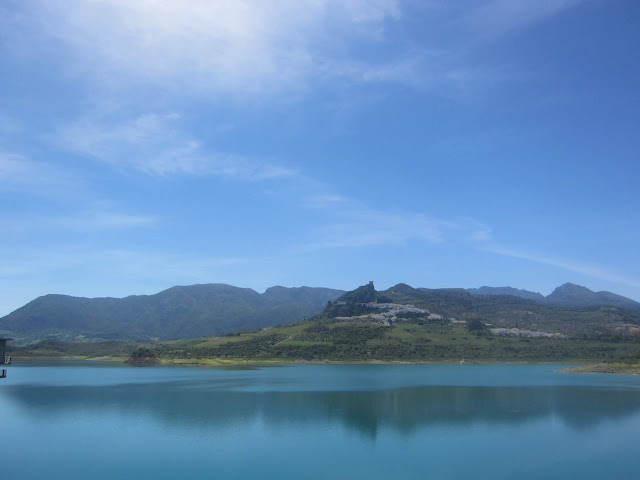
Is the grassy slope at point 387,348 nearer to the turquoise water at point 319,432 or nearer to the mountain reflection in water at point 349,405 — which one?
the mountain reflection in water at point 349,405

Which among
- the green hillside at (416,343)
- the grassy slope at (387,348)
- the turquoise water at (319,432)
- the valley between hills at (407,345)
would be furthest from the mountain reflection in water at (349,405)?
the grassy slope at (387,348)

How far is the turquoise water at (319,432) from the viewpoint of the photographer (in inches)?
1296

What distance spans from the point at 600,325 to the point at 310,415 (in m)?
164

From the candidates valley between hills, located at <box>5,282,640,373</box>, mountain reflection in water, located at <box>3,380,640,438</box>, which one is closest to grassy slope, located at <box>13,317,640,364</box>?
valley between hills, located at <box>5,282,640,373</box>

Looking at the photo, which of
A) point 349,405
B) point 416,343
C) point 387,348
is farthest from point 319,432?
point 416,343

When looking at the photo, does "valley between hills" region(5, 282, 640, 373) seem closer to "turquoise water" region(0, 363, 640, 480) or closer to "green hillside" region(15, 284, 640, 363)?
"green hillside" region(15, 284, 640, 363)

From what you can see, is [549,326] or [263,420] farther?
[549,326]

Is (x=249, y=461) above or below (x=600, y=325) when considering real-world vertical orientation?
below

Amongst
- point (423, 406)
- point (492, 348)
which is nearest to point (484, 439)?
point (423, 406)

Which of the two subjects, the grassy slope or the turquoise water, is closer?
the turquoise water

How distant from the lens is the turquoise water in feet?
108

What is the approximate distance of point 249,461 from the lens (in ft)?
114

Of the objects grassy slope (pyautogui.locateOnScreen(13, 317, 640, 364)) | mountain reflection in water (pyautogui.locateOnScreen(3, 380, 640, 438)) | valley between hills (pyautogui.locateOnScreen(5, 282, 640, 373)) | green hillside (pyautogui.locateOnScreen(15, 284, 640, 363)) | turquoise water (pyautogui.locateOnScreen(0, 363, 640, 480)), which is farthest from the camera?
green hillside (pyautogui.locateOnScreen(15, 284, 640, 363))

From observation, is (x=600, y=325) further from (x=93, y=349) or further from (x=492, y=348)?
(x=93, y=349)
